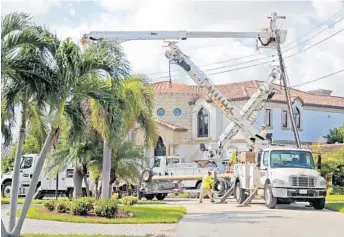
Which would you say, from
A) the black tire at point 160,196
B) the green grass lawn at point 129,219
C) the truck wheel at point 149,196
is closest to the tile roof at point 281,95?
the black tire at point 160,196

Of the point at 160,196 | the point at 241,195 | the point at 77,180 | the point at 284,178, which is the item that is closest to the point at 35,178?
the point at 284,178

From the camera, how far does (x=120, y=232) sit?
51.4ft

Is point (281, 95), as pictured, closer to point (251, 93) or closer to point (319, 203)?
point (251, 93)

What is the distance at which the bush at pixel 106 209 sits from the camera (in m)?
18.9

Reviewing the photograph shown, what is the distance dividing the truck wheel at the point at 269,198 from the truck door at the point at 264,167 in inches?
18.5

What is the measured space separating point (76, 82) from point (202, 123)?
45.1 metres

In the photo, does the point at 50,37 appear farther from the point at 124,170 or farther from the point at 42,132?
the point at 124,170

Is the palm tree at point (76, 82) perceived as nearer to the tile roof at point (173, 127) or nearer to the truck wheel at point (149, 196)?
the truck wheel at point (149, 196)

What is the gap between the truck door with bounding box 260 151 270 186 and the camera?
85.7 feet

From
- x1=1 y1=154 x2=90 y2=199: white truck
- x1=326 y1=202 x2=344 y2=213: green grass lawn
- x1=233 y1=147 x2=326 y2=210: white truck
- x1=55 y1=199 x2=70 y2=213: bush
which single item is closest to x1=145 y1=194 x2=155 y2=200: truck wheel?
x1=1 y1=154 x2=90 y2=199: white truck

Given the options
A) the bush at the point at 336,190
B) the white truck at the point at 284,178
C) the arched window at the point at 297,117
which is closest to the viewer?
the white truck at the point at 284,178

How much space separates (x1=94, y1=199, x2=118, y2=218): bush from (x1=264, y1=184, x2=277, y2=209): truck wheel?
8.03m

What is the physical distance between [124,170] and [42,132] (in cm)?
1144

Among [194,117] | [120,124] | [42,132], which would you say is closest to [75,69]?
[42,132]
